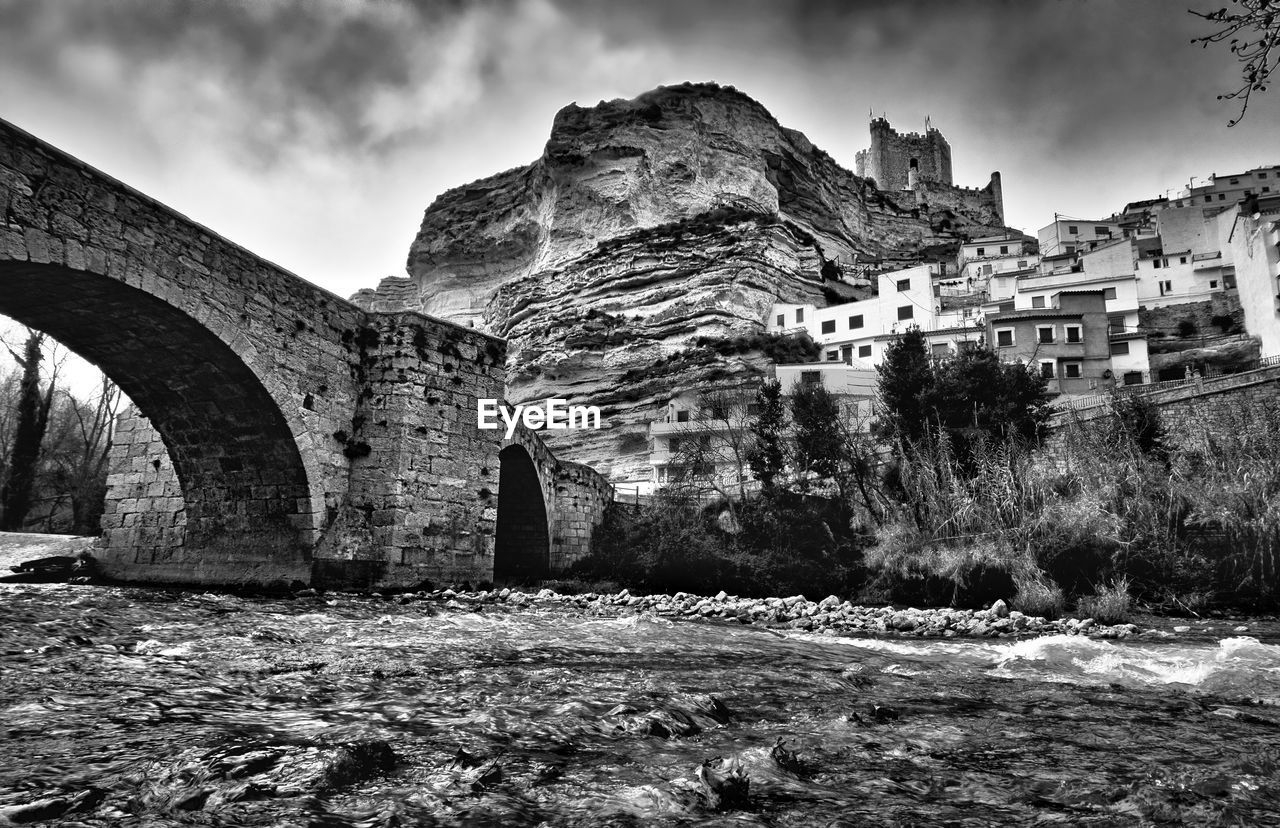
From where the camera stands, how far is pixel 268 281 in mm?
10898

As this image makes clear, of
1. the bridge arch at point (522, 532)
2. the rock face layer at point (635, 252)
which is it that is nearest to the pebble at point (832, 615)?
the bridge arch at point (522, 532)

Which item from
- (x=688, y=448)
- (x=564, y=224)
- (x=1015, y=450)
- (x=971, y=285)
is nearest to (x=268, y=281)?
(x=1015, y=450)

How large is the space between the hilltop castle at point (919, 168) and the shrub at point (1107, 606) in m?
83.0

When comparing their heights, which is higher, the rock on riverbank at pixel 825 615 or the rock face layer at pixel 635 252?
the rock face layer at pixel 635 252

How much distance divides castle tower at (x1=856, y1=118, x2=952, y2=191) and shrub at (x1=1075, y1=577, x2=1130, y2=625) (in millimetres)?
87437

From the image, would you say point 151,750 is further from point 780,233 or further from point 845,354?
point 780,233

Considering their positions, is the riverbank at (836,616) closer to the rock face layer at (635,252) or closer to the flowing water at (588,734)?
the flowing water at (588,734)

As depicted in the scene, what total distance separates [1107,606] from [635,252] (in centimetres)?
4102

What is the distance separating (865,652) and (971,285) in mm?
47283

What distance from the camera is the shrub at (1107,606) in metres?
11.5

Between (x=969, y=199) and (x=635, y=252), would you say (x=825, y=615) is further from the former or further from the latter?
(x=969, y=199)

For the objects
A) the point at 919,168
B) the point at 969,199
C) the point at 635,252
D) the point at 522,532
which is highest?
the point at 919,168

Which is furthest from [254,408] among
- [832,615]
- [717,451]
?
[717,451]

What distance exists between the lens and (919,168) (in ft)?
304
